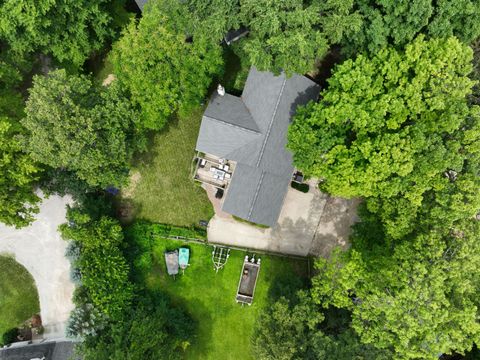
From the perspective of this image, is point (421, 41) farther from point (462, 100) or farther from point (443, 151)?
point (443, 151)

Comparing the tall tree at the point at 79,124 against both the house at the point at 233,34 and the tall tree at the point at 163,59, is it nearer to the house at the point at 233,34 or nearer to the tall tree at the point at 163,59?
the tall tree at the point at 163,59

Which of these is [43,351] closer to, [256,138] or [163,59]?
[256,138]

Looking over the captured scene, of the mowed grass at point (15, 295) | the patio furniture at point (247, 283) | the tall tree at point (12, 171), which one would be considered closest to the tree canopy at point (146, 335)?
the patio furniture at point (247, 283)

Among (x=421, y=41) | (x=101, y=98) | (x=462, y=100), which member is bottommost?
(x=101, y=98)

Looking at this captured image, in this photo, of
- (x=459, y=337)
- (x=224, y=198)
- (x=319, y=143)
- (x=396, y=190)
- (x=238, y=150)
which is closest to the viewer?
(x=459, y=337)

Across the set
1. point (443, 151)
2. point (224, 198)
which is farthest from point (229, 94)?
point (443, 151)
